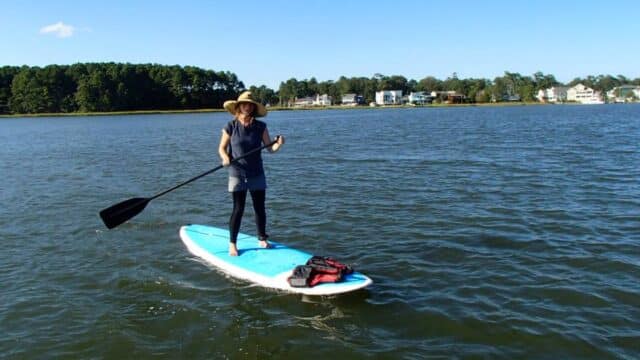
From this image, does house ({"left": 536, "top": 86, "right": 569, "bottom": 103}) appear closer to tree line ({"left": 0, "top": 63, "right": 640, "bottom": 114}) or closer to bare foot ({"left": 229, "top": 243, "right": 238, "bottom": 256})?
tree line ({"left": 0, "top": 63, "right": 640, "bottom": 114})

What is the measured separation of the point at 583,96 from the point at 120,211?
20657cm

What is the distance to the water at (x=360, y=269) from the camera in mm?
5969

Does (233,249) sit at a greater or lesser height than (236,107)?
lesser

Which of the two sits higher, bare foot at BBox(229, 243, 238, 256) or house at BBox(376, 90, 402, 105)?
house at BBox(376, 90, 402, 105)

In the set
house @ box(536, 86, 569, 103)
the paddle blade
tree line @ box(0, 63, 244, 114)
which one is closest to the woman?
the paddle blade

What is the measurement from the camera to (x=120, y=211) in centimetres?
865

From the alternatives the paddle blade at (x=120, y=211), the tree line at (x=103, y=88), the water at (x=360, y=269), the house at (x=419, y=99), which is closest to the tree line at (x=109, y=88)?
the tree line at (x=103, y=88)

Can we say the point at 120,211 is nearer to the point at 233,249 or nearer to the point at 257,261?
the point at 233,249

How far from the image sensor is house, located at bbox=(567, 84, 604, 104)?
184 m

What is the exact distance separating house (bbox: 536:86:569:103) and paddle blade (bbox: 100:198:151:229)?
205 m

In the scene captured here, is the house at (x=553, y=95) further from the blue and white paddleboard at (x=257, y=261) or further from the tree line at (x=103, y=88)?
the blue and white paddleboard at (x=257, y=261)

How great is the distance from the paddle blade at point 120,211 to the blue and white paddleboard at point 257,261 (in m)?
1.10

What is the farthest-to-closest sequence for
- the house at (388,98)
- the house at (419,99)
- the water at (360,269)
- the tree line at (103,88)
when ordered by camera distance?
the house at (388,98), the house at (419,99), the tree line at (103,88), the water at (360,269)

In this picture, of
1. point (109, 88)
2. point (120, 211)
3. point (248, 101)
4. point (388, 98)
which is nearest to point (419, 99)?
point (388, 98)
